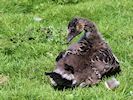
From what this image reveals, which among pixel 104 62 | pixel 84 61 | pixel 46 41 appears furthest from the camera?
pixel 46 41

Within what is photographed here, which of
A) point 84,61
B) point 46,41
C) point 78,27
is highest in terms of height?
point 78,27

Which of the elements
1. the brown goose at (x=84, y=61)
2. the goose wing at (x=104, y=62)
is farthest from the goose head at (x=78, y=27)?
the goose wing at (x=104, y=62)

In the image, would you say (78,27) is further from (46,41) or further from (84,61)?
(46,41)

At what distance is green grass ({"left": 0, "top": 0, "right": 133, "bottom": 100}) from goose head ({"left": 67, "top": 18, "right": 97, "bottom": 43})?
0.83m

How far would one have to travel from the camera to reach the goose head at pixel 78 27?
6.80 meters

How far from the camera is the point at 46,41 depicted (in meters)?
9.23

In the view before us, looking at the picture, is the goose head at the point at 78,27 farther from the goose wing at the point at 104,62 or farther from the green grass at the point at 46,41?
the green grass at the point at 46,41

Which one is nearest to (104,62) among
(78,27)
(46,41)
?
(78,27)

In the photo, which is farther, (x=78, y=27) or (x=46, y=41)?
(x=46, y=41)

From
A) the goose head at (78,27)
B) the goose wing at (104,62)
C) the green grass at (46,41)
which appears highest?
the goose head at (78,27)

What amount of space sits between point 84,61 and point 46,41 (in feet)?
8.54

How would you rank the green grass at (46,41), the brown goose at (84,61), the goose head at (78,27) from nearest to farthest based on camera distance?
1. the green grass at (46,41)
2. the brown goose at (84,61)
3. the goose head at (78,27)

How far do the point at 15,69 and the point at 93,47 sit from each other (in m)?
1.52

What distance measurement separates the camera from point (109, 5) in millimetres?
11328
